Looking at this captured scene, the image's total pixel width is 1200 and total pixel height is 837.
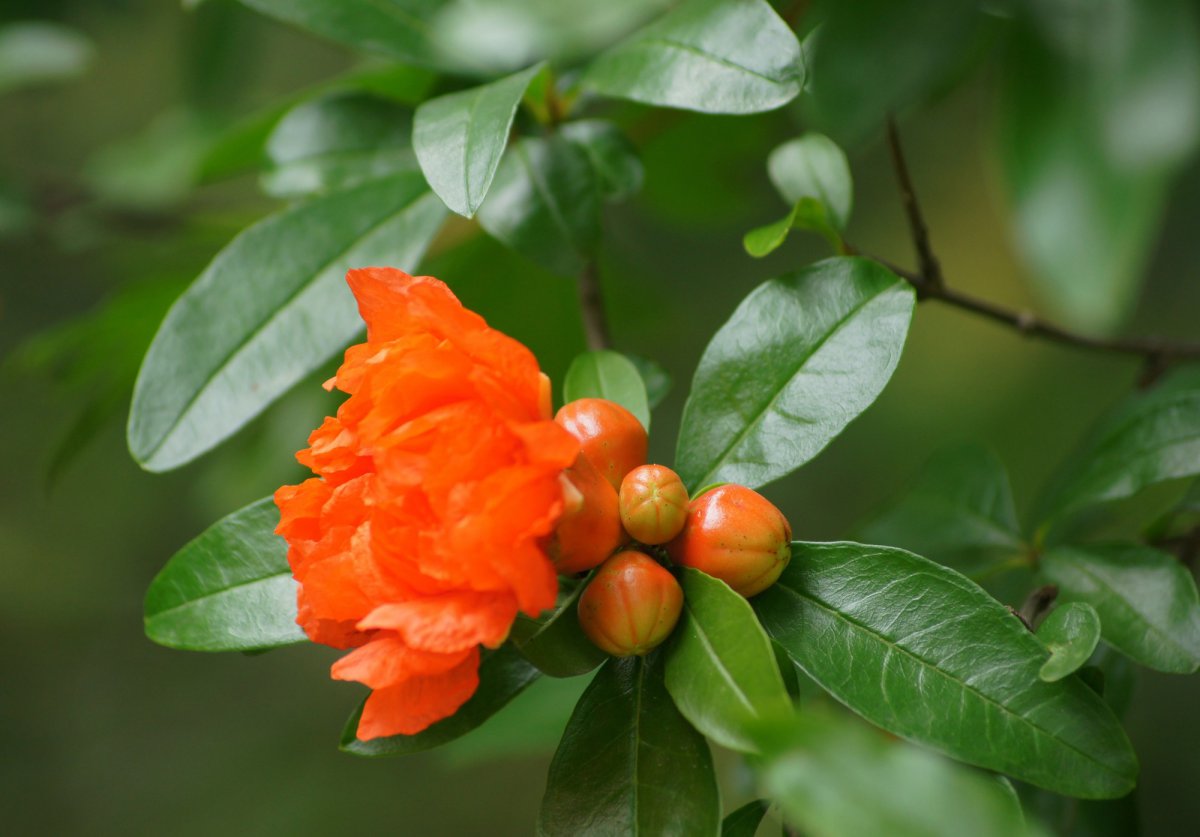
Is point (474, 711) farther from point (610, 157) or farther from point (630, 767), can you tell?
point (610, 157)

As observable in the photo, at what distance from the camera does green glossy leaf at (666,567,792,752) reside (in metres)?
0.50

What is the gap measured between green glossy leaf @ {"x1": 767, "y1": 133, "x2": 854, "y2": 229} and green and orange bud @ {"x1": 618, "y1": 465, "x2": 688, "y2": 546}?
26 cm

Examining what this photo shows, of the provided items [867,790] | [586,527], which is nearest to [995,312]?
[586,527]

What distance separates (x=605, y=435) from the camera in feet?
2.03

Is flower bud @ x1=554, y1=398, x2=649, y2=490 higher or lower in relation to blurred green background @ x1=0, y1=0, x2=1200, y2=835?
higher

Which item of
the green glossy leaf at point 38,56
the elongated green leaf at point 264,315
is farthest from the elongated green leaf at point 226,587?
the green glossy leaf at point 38,56

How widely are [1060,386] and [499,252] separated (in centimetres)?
132

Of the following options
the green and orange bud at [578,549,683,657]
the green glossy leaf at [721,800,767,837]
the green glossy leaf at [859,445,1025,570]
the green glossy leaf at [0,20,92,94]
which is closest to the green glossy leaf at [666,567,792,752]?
the green and orange bud at [578,549,683,657]

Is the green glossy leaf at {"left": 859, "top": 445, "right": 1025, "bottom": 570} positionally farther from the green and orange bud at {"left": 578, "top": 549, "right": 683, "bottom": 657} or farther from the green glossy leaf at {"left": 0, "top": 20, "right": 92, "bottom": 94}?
the green glossy leaf at {"left": 0, "top": 20, "right": 92, "bottom": 94}

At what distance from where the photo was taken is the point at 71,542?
245 centimetres

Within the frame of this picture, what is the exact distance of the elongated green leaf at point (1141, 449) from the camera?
77 cm

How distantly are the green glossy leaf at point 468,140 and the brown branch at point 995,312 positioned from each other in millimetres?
275

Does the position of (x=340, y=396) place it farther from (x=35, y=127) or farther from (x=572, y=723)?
(x=35, y=127)

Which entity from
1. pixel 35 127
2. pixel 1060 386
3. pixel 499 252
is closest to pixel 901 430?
pixel 1060 386
